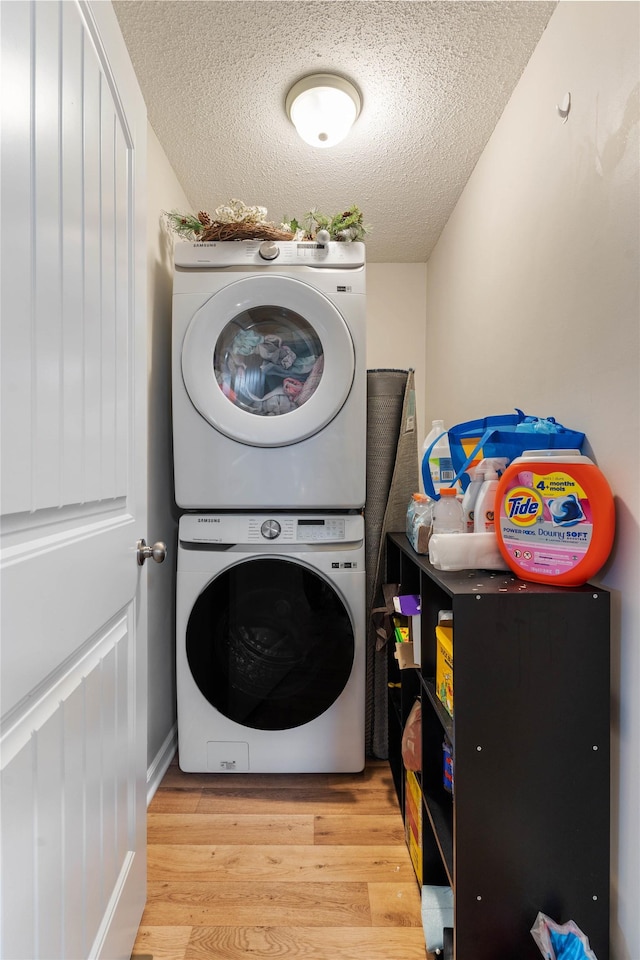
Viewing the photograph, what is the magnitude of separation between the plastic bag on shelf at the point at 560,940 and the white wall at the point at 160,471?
1232 millimetres

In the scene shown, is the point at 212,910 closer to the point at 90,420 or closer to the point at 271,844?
the point at 271,844

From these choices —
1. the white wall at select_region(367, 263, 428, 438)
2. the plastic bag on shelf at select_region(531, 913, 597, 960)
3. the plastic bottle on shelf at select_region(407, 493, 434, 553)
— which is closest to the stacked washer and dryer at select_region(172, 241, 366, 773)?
the plastic bottle on shelf at select_region(407, 493, 434, 553)

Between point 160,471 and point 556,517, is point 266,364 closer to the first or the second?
point 160,471

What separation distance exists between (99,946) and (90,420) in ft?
2.94

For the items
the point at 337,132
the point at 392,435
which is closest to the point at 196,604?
the point at 392,435

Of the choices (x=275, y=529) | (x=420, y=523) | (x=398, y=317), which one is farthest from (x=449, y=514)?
(x=398, y=317)

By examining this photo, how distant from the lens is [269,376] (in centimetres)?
176

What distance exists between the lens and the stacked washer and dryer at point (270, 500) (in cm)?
169

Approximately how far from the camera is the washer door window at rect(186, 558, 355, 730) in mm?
1691

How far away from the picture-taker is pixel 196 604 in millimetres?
1714

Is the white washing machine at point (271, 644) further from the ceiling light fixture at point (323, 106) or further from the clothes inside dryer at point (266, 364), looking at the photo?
the ceiling light fixture at point (323, 106)

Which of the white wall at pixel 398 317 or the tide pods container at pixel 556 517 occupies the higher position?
the white wall at pixel 398 317

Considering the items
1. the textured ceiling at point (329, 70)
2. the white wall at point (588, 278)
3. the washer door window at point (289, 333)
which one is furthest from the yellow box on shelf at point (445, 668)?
the textured ceiling at point (329, 70)

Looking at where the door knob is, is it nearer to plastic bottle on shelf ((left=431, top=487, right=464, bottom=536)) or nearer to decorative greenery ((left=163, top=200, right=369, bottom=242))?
plastic bottle on shelf ((left=431, top=487, right=464, bottom=536))
